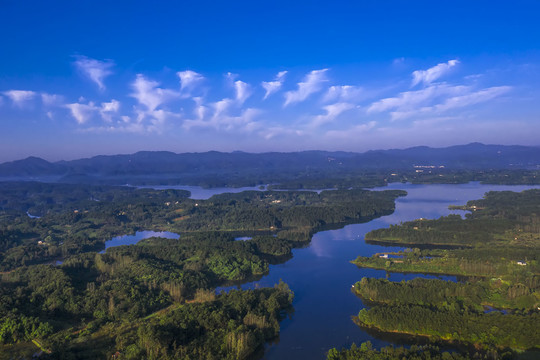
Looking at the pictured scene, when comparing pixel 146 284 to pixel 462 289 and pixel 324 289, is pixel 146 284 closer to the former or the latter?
pixel 324 289

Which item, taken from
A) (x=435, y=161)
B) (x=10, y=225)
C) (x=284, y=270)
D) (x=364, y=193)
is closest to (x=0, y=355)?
(x=284, y=270)

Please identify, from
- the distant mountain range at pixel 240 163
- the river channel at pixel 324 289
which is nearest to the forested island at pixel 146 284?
the river channel at pixel 324 289

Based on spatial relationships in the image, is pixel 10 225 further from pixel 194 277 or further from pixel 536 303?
pixel 536 303

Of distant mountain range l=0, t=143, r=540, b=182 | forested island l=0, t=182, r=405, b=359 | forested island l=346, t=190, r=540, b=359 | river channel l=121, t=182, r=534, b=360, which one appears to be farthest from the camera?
distant mountain range l=0, t=143, r=540, b=182

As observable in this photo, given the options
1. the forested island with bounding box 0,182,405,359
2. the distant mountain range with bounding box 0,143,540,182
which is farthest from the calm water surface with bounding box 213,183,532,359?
the distant mountain range with bounding box 0,143,540,182

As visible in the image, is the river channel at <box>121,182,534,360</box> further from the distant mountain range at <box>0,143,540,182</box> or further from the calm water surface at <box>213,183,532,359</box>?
the distant mountain range at <box>0,143,540,182</box>

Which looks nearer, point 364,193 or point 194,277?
point 194,277
